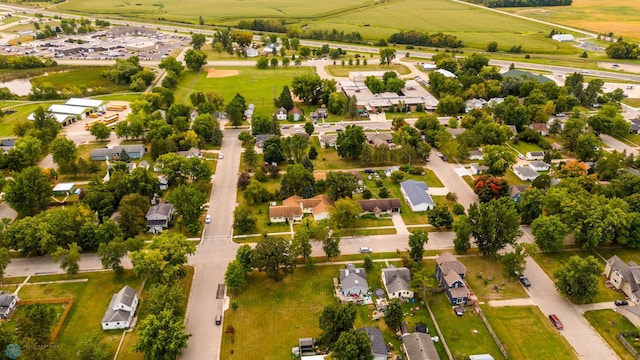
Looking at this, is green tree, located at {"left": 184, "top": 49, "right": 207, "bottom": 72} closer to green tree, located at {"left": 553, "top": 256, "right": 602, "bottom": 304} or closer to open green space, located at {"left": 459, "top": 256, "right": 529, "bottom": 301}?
open green space, located at {"left": 459, "top": 256, "right": 529, "bottom": 301}

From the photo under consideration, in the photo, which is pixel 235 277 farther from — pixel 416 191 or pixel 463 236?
pixel 416 191

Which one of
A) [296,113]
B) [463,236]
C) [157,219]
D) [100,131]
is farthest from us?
[296,113]

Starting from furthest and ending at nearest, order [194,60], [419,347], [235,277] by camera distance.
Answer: [194,60]
[235,277]
[419,347]

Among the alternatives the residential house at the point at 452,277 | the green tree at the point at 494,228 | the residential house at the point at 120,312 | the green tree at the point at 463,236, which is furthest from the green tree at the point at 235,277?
the green tree at the point at 494,228

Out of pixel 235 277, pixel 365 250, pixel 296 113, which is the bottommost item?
pixel 365 250

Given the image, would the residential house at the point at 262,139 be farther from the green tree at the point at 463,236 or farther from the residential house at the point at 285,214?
the green tree at the point at 463,236

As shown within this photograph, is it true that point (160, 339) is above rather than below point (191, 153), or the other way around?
below

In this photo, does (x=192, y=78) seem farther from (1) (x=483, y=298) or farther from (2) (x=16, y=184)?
(1) (x=483, y=298)

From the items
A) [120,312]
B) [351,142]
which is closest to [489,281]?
[351,142]
